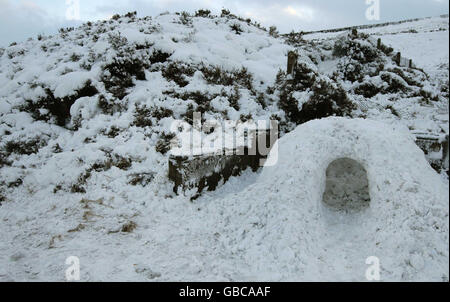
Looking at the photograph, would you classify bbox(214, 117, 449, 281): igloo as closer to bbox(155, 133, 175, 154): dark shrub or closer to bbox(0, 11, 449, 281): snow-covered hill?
bbox(0, 11, 449, 281): snow-covered hill

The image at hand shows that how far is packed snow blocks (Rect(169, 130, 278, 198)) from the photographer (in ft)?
21.5

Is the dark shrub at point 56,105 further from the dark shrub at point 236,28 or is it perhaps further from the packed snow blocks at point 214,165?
the dark shrub at point 236,28

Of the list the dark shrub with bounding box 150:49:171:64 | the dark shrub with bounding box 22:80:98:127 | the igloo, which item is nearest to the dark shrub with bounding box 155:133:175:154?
the igloo

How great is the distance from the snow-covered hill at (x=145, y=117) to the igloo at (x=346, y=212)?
0.18 metres

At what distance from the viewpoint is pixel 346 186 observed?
250 inches

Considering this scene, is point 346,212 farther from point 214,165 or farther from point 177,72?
point 177,72

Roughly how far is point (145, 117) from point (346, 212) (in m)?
5.89

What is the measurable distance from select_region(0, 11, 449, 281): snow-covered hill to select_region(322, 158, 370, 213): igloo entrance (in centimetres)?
164

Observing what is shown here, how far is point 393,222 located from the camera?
16.0 feet

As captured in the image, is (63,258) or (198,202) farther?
(198,202)

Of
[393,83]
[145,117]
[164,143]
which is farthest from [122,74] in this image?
[393,83]
